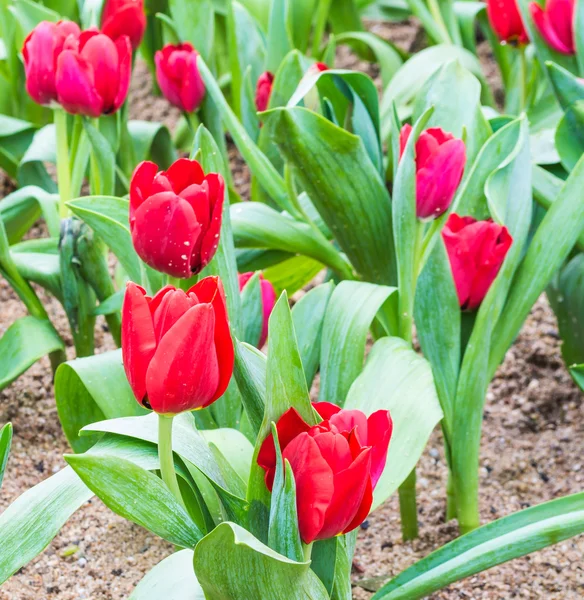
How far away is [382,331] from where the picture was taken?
4.32 ft

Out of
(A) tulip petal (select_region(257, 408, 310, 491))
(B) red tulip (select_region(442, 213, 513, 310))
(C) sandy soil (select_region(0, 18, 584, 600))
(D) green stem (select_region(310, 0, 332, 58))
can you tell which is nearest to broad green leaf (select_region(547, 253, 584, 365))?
(C) sandy soil (select_region(0, 18, 584, 600))

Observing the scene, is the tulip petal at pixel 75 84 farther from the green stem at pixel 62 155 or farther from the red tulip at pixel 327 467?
the red tulip at pixel 327 467

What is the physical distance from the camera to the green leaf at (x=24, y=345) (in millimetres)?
1237

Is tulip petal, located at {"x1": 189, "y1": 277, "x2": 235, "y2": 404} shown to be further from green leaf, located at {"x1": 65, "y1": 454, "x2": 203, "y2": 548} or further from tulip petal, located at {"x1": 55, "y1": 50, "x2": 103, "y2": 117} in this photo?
tulip petal, located at {"x1": 55, "y1": 50, "x2": 103, "y2": 117}

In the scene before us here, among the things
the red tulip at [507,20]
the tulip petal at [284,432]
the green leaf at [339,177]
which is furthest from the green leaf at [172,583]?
the red tulip at [507,20]

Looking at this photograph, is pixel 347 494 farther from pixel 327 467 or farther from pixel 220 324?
pixel 220 324

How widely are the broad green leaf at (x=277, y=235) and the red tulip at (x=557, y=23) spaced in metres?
0.56

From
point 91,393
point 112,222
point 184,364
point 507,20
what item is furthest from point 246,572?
point 507,20

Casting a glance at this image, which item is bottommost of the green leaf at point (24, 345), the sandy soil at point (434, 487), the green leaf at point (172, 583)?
the sandy soil at point (434, 487)

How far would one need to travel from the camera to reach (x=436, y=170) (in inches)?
39.9

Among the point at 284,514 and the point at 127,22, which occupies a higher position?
the point at 127,22

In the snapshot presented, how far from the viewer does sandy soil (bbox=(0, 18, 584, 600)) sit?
1.14 m

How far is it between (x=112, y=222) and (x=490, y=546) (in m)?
0.54

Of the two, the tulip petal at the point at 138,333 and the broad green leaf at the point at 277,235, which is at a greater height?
the tulip petal at the point at 138,333
